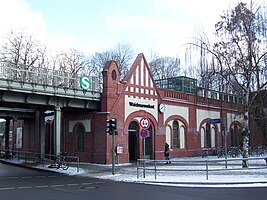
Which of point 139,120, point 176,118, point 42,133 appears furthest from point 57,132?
point 176,118

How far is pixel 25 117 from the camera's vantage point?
3631cm


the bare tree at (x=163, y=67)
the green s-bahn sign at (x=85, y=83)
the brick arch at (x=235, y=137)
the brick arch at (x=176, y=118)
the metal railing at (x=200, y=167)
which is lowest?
the metal railing at (x=200, y=167)

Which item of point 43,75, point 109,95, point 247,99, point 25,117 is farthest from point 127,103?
point 25,117

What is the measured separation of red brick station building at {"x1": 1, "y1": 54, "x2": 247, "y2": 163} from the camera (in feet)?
89.5

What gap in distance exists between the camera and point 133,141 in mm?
30359

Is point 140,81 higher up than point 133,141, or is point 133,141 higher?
point 140,81

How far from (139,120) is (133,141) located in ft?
6.74

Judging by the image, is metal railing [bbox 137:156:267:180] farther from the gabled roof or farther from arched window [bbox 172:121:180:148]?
arched window [bbox 172:121:180:148]

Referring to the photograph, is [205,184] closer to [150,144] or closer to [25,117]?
[150,144]

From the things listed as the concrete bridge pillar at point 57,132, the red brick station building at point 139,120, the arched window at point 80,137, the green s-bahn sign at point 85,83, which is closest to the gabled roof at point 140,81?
the red brick station building at point 139,120

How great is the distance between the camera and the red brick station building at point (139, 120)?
1073 inches

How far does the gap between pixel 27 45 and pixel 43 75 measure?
25.5 meters

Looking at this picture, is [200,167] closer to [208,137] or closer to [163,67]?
[208,137]

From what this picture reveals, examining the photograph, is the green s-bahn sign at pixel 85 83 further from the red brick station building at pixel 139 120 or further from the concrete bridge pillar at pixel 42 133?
the concrete bridge pillar at pixel 42 133
